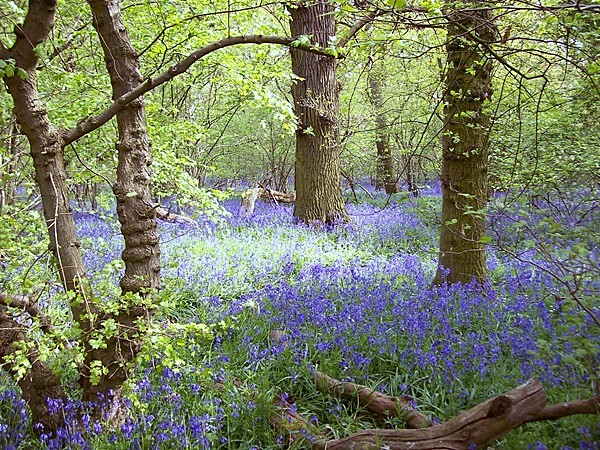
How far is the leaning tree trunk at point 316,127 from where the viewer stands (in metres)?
8.27

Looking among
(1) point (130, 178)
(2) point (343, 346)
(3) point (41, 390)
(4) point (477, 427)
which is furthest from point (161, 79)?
(4) point (477, 427)

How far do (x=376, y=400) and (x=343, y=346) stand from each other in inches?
24.4

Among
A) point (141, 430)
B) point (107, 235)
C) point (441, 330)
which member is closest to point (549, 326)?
point (441, 330)

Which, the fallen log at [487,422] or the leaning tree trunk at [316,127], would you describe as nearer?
the fallen log at [487,422]

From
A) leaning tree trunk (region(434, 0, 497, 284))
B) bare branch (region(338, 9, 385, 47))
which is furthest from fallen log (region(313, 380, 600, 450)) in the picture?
leaning tree trunk (region(434, 0, 497, 284))

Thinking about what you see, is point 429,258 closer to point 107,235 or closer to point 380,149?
point 107,235

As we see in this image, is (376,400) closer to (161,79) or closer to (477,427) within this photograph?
(477,427)

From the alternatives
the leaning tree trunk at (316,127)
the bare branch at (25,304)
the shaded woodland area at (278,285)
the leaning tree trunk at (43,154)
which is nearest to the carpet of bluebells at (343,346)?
the shaded woodland area at (278,285)

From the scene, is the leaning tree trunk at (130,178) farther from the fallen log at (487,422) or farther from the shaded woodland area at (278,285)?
the fallen log at (487,422)

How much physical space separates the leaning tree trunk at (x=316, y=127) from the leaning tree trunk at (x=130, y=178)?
534 cm

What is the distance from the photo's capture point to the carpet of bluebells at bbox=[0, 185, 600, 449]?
Answer: 2631 mm

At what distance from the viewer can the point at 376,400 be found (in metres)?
3.21

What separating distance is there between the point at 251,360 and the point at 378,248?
435 centimetres

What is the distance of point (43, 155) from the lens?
108 inches
